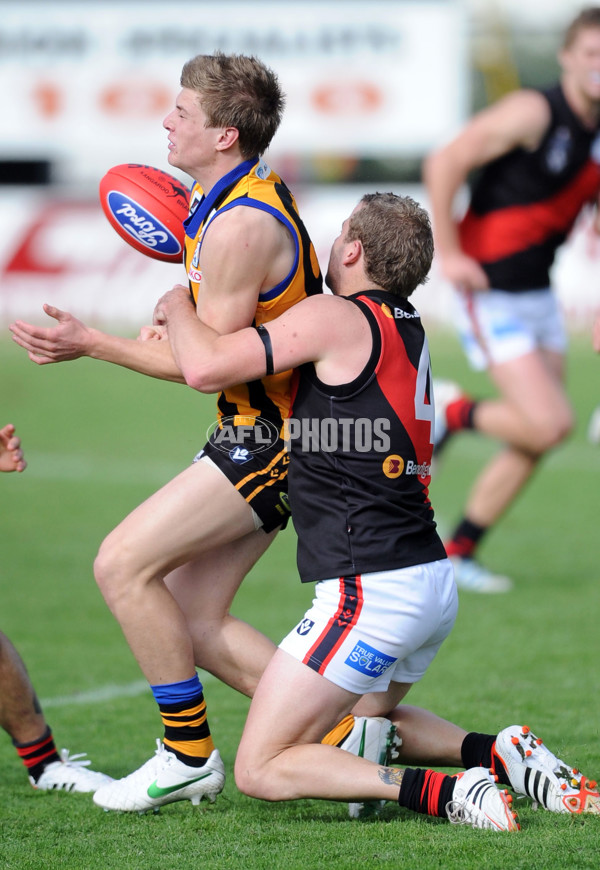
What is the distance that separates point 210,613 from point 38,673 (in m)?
1.84

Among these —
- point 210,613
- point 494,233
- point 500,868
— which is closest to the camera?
point 500,868

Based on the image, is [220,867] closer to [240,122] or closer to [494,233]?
[240,122]

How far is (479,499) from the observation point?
6.93 metres

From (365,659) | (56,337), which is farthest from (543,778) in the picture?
(56,337)

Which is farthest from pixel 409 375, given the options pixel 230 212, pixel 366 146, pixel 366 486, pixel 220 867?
pixel 366 146

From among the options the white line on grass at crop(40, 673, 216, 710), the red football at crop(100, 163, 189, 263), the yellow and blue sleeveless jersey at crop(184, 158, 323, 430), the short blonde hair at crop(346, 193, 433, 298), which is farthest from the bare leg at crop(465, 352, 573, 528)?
the short blonde hair at crop(346, 193, 433, 298)

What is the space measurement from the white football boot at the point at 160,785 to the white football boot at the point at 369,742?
44 cm

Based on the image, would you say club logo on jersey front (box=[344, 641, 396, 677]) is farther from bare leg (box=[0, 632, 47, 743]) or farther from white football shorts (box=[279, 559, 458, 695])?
bare leg (box=[0, 632, 47, 743])

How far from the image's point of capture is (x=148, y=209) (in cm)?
411

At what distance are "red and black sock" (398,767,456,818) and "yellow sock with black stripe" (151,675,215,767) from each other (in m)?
0.68

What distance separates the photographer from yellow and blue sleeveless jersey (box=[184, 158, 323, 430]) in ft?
11.7

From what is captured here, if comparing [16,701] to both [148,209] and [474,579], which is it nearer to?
[148,209]

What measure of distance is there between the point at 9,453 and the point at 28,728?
90 cm

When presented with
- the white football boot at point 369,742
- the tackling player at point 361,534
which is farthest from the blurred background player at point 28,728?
the white football boot at point 369,742
